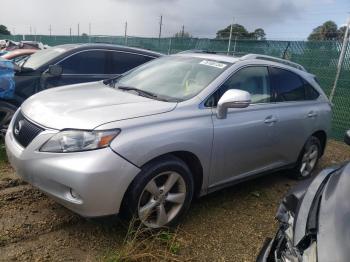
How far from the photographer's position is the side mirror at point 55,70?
19.0 feet

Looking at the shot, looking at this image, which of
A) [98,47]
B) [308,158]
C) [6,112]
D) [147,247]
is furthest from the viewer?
[98,47]

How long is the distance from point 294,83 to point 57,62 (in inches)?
143

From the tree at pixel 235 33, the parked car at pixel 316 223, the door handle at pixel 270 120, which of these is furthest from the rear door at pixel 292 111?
the tree at pixel 235 33

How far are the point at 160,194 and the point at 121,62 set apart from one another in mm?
3946

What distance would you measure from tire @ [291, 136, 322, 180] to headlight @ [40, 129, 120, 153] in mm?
3094

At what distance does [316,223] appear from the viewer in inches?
75.2

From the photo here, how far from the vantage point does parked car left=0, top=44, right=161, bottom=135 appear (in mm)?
5461

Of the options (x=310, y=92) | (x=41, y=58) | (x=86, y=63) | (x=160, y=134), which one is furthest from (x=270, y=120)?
(x=41, y=58)

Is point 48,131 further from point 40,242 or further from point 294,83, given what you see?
point 294,83

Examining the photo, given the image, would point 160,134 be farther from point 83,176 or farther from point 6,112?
point 6,112

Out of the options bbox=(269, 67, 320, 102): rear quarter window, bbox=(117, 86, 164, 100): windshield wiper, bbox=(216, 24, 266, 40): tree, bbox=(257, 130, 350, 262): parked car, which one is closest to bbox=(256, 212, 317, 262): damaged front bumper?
bbox=(257, 130, 350, 262): parked car

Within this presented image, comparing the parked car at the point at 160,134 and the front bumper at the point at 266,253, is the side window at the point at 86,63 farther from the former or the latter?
the front bumper at the point at 266,253

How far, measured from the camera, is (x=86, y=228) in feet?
11.2

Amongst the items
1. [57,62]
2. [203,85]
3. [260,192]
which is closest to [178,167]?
[203,85]
